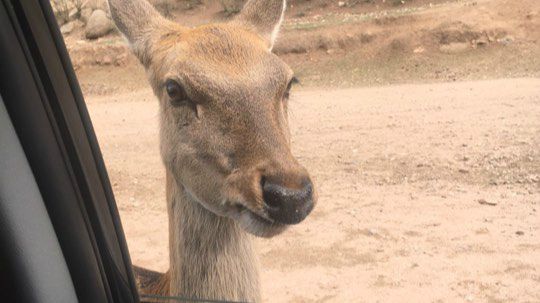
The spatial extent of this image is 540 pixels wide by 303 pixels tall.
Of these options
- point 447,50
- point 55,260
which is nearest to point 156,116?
point 55,260

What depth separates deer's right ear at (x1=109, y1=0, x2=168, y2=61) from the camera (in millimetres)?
2053

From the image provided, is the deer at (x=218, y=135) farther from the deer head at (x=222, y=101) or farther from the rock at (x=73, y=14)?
the rock at (x=73, y=14)

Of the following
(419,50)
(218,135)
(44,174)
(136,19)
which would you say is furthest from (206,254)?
(419,50)

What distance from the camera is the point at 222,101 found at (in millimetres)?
2029

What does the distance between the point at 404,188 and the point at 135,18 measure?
3.48ft

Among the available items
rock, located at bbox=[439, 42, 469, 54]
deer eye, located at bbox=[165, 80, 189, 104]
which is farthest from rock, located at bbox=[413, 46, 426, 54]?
deer eye, located at bbox=[165, 80, 189, 104]

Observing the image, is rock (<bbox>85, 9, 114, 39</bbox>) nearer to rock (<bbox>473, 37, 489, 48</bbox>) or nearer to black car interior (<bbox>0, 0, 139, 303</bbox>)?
black car interior (<bbox>0, 0, 139, 303</bbox>)

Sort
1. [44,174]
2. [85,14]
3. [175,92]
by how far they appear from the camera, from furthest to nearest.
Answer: [175,92] < [85,14] < [44,174]

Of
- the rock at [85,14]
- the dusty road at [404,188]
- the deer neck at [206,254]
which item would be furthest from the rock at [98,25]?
the deer neck at [206,254]

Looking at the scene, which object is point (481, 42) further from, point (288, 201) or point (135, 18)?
point (135, 18)

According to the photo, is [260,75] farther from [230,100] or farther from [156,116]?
[156,116]

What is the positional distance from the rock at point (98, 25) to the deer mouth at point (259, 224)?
0.70m

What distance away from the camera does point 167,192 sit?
7.79 feet

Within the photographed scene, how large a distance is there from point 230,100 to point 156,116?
1.08ft
